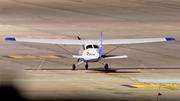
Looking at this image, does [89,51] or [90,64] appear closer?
[89,51]

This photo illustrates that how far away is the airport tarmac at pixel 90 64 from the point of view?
26.6 m

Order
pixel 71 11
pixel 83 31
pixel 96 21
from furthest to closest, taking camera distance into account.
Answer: pixel 71 11, pixel 96 21, pixel 83 31

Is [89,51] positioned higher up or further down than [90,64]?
higher up

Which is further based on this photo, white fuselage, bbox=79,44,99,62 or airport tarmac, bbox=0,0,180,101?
white fuselage, bbox=79,44,99,62

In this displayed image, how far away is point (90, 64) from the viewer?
38.2m

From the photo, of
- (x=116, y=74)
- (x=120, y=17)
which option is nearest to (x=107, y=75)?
(x=116, y=74)

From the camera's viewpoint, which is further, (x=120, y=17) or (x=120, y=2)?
(x=120, y=2)

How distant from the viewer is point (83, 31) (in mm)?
63688

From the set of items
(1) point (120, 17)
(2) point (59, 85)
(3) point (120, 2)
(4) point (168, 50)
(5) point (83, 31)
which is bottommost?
(2) point (59, 85)

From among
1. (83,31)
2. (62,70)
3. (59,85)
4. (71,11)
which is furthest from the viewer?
(71,11)

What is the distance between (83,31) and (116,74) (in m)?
30.8

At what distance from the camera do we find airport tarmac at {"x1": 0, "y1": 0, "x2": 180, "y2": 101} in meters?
Answer: 26.6

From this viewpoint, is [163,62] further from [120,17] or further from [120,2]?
[120,2]

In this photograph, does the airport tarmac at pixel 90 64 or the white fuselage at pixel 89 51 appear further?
the white fuselage at pixel 89 51
